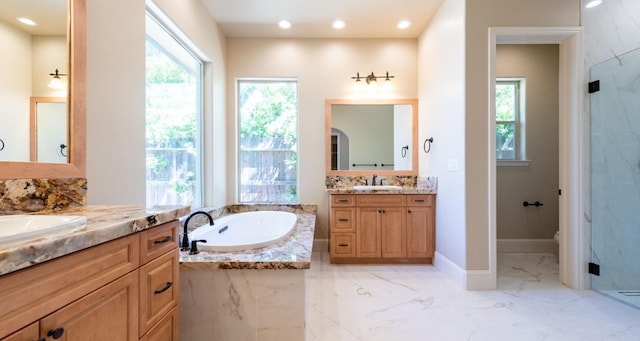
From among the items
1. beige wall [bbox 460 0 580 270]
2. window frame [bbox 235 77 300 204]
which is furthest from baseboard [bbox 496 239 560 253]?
window frame [bbox 235 77 300 204]

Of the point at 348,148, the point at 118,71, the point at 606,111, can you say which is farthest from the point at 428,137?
the point at 118,71

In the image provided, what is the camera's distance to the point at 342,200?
317 cm

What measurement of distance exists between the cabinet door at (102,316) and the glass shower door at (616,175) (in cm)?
341

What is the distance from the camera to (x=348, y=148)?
362cm

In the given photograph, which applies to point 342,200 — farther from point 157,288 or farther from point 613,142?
point 613,142

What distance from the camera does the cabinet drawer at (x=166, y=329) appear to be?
43.5 inches

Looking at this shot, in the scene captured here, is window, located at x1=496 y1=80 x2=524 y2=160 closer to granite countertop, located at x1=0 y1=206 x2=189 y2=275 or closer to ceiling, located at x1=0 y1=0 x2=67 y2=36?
granite countertop, located at x1=0 y1=206 x2=189 y2=275

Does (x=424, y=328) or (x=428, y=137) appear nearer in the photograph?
(x=424, y=328)

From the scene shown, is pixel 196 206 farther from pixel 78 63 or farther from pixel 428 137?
pixel 428 137

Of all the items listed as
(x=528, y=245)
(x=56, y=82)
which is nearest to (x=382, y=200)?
(x=528, y=245)

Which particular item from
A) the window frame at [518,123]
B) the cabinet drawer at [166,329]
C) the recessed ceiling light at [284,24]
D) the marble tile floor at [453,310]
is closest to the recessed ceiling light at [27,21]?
the cabinet drawer at [166,329]

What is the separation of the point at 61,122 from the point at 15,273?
1.00m

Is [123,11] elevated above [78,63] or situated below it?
above

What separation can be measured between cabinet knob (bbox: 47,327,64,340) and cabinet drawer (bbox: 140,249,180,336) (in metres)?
0.33
